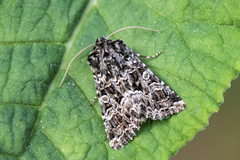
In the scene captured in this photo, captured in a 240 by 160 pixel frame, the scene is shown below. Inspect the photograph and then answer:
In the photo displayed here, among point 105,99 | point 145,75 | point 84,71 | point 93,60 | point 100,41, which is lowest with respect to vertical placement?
point 105,99

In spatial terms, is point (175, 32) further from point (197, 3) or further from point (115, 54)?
point (115, 54)

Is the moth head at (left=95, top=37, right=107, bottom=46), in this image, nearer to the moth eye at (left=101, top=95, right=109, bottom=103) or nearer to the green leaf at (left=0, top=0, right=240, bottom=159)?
the green leaf at (left=0, top=0, right=240, bottom=159)

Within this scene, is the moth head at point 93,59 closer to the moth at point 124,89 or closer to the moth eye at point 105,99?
the moth at point 124,89

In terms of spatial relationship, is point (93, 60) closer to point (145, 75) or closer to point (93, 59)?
point (93, 59)

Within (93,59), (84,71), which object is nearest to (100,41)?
(93,59)

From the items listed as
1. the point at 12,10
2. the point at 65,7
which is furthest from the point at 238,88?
the point at 12,10

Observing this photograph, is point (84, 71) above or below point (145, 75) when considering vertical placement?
below
